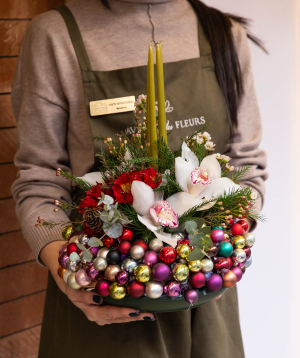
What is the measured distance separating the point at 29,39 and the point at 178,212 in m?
0.51

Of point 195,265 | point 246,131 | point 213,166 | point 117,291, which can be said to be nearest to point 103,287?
point 117,291

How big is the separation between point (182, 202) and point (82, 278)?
17 cm

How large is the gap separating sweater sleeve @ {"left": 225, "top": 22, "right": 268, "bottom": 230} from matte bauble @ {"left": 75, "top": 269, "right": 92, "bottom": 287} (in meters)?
0.46

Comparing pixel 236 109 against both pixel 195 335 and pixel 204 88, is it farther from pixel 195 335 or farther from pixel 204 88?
pixel 195 335

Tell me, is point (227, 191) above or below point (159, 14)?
below

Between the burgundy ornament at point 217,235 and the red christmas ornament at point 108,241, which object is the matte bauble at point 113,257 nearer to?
the red christmas ornament at point 108,241

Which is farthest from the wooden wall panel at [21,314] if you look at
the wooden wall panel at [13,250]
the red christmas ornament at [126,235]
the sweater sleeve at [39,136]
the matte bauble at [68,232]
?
the red christmas ornament at [126,235]

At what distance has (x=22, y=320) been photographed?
112cm

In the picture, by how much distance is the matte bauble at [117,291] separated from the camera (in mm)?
461

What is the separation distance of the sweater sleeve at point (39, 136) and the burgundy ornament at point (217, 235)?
33 cm

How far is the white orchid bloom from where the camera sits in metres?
0.47

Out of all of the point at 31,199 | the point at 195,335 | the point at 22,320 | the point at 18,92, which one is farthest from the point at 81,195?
the point at 22,320

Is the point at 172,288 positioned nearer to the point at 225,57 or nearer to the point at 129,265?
the point at 129,265

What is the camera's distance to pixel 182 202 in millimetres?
495
